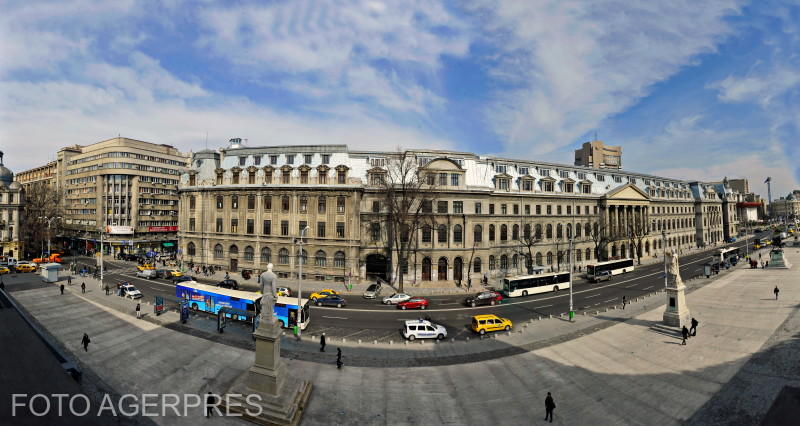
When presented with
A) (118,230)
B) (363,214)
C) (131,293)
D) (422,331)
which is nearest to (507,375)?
(422,331)

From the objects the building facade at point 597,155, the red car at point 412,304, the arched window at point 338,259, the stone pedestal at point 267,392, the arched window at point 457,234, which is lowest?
the red car at point 412,304

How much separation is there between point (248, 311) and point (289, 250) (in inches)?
801

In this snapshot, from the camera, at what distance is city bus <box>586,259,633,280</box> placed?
50.2 metres

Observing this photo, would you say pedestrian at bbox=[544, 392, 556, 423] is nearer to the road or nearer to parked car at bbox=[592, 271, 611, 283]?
the road

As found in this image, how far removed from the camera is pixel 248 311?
28344mm

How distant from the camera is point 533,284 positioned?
41.4 metres

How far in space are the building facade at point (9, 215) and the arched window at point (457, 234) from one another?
84.2 metres

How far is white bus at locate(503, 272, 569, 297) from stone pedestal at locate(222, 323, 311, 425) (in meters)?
30.5

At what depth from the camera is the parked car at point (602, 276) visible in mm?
49125

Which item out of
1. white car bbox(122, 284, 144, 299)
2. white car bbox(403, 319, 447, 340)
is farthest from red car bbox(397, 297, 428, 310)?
white car bbox(122, 284, 144, 299)

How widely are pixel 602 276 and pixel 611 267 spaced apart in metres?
5.07

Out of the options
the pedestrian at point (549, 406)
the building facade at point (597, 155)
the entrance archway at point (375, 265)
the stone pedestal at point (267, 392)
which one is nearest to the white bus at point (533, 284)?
the entrance archway at point (375, 265)

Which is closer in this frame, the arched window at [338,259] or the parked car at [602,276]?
the arched window at [338,259]

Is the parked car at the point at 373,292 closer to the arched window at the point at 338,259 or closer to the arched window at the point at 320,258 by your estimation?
the arched window at the point at 338,259
